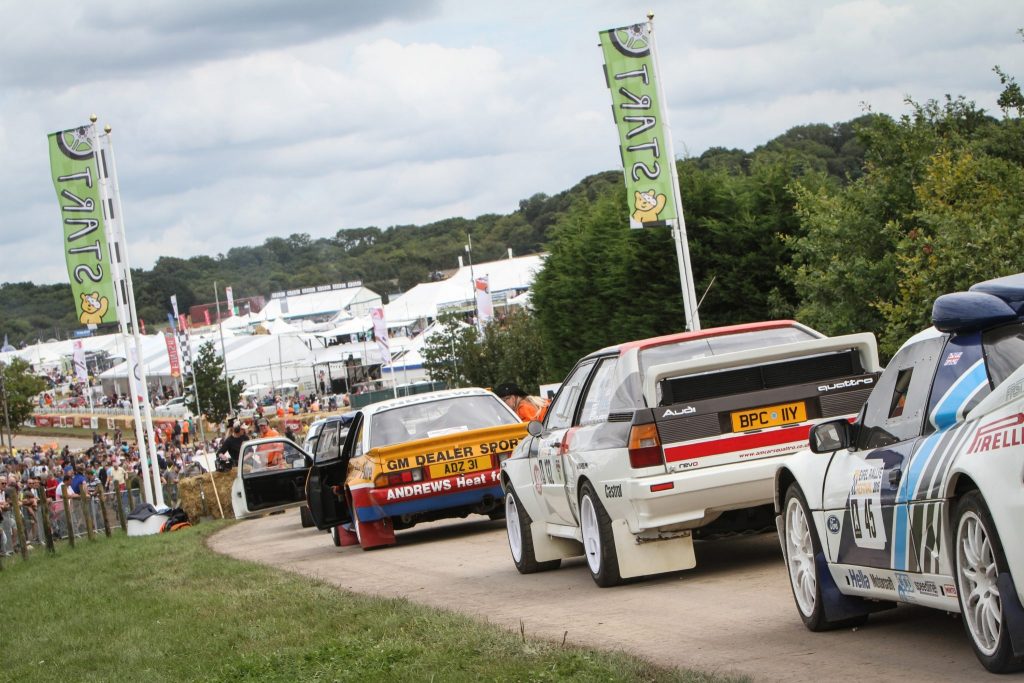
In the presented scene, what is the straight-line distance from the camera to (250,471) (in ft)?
80.2

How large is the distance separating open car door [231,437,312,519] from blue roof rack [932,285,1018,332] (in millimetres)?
18401

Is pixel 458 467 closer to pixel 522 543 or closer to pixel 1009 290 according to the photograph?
pixel 522 543

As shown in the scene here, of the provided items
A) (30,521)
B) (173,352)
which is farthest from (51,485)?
(173,352)

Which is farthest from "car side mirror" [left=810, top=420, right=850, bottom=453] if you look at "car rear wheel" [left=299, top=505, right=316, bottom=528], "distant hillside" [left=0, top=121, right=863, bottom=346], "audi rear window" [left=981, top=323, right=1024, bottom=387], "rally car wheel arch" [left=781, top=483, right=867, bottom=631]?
"distant hillside" [left=0, top=121, right=863, bottom=346]

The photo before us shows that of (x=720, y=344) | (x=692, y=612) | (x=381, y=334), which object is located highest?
(x=381, y=334)

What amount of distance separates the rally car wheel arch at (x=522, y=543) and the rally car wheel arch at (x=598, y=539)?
4.72 ft

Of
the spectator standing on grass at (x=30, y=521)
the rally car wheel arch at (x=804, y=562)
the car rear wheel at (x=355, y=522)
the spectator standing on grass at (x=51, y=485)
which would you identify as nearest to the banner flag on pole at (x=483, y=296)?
the spectator standing on grass at (x=51, y=485)

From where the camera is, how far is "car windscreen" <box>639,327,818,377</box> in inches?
414

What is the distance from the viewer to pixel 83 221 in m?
29.6

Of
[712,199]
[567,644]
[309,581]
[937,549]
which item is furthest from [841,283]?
[937,549]

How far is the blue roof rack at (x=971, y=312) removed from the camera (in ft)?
18.9

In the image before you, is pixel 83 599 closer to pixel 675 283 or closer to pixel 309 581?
pixel 309 581

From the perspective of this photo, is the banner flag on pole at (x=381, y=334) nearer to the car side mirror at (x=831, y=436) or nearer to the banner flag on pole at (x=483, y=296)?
the banner flag on pole at (x=483, y=296)

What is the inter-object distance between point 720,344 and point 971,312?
195 inches
